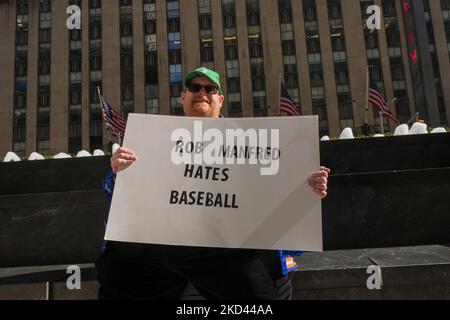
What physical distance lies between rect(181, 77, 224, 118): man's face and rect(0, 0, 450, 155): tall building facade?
41.5 metres

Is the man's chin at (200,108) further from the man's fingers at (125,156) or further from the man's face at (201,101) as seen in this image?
the man's fingers at (125,156)

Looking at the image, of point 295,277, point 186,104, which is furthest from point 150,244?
point 295,277

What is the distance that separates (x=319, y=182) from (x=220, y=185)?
1.95 ft

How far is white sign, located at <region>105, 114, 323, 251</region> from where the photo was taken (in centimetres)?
237

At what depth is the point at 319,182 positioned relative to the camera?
2359 mm

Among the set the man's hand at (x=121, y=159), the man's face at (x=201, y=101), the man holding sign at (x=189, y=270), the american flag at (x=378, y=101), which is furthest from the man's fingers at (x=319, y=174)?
the american flag at (x=378, y=101)

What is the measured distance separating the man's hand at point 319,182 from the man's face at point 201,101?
2.53ft

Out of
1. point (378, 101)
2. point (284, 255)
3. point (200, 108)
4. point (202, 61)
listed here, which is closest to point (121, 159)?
point (200, 108)

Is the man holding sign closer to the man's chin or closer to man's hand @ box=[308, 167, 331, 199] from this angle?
man's hand @ box=[308, 167, 331, 199]

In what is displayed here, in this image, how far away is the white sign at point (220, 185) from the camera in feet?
7.78

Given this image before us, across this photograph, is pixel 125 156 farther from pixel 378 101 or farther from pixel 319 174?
pixel 378 101

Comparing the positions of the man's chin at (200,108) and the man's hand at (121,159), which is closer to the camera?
the man's hand at (121,159)
